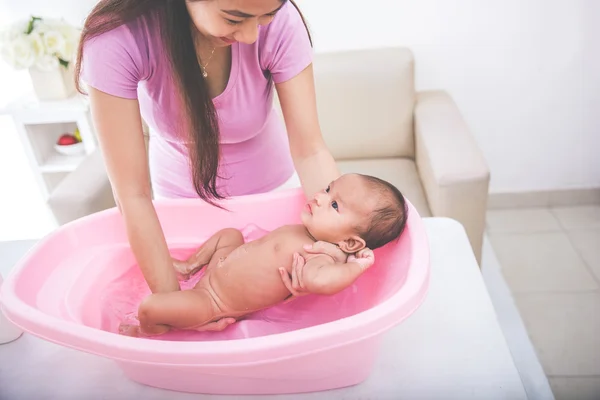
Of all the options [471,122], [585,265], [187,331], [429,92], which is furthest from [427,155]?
[187,331]

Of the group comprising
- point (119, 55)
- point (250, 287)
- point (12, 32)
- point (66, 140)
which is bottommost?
point (66, 140)

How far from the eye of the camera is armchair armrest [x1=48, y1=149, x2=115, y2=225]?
1.61 metres

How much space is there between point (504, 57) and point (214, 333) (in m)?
1.80

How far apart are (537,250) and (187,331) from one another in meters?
1.68

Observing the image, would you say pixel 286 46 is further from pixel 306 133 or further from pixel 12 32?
pixel 12 32

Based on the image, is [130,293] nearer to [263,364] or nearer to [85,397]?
[85,397]

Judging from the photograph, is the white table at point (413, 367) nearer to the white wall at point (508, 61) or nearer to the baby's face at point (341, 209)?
the baby's face at point (341, 209)

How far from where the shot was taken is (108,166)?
914 mm

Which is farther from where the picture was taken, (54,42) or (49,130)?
(49,130)

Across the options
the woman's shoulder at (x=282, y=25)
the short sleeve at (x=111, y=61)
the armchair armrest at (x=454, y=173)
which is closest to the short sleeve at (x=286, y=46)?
the woman's shoulder at (x=282, y=25)

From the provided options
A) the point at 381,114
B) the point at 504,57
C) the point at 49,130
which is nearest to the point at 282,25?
the point at 381,114

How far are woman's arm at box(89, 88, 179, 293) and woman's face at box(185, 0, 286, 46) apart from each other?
8.1 inches

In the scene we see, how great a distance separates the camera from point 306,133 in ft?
3.60

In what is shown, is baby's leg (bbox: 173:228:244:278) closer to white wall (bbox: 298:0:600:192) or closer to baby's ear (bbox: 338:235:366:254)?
baby's ear (bbox: 338:235:366:254)
